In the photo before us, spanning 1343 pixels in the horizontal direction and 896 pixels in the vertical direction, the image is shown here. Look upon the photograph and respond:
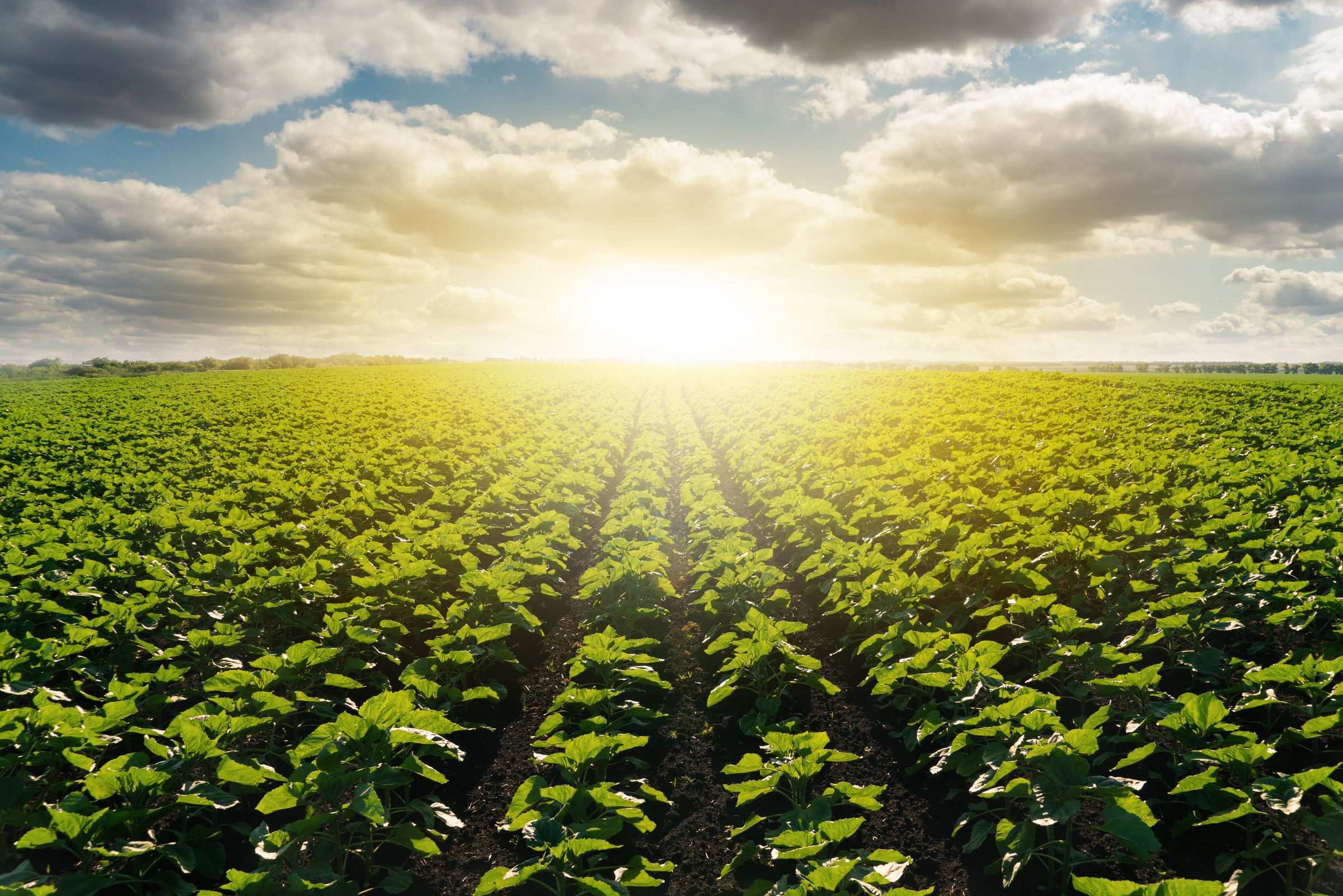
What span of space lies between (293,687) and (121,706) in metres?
1.82

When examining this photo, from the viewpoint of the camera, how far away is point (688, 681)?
7492 mm

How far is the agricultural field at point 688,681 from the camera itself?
3.85 metres

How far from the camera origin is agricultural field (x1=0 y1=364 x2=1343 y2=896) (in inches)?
152

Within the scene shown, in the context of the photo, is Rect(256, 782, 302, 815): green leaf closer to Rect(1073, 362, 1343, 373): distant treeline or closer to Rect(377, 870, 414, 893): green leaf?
Rect(377, 870, 414, 893): green leaf

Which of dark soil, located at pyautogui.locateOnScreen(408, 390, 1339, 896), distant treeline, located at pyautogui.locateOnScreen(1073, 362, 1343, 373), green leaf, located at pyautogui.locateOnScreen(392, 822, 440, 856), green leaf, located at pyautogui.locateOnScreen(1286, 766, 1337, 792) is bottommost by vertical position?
dark soil, located at pyautogui.locateOnScreen(408, 390, 1339, 896)

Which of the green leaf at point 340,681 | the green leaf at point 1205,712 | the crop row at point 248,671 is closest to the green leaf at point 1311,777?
the green leaf at point 1205,712

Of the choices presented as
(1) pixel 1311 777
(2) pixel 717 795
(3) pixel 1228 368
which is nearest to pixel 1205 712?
(1) pixel 1311 777

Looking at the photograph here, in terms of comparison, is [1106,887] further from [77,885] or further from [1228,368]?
[1228,368]

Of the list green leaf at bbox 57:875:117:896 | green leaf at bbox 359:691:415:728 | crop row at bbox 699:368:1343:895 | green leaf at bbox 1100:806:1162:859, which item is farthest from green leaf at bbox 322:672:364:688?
green leaf at bbox 1100:806:1162:859

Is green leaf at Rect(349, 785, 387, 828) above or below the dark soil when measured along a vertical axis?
above

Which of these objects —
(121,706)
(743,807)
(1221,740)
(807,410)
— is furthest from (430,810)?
(807,410)

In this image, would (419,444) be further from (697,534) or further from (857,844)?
(857,844)

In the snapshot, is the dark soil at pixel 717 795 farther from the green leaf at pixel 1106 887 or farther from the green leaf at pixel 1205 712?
the green leaf at pixel 1106 887

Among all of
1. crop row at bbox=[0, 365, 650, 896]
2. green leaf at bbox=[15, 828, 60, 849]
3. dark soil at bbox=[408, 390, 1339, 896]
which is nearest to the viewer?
green leaf at bbox=[15, 828, 60, 849]
